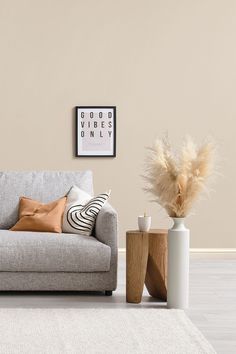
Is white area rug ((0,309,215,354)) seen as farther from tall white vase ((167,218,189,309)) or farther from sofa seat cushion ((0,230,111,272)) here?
sofa seat cushion ((0,230,111,272))

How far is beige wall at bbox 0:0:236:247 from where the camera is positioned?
7.51m

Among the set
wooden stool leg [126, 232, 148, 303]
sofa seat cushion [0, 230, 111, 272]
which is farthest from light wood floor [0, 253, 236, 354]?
sofa seat cushion [0, 230, 111, 272]

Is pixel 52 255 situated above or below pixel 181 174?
below

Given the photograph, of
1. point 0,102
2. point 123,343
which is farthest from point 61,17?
point 123,343

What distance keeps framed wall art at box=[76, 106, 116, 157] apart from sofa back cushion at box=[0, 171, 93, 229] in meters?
1.20

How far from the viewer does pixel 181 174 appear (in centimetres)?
498

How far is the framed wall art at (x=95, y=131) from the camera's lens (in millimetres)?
7496

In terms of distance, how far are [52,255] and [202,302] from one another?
3.43ft

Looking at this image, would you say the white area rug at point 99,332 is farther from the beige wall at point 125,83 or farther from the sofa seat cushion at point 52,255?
the beige wall at point 125,83

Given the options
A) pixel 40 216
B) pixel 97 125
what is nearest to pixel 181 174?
pixel 40 216

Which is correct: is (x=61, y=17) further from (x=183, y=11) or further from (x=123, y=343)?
(x=123, y=343)

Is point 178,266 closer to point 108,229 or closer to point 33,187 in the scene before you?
point 108,229

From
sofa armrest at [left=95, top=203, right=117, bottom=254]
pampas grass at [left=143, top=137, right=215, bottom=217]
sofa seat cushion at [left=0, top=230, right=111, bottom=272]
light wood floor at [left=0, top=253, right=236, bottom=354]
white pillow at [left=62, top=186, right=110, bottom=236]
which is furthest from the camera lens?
white pillow at [left=62, top=186, right=110, bottom=236]

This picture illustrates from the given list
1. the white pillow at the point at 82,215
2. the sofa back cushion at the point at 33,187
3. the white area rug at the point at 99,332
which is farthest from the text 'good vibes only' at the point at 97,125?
the white area rug at the point at 99,332
